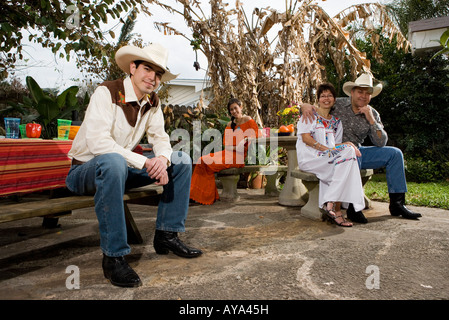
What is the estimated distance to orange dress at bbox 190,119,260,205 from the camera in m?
4.74

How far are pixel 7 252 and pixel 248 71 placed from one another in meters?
5.49

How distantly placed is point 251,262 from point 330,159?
1.64 meters

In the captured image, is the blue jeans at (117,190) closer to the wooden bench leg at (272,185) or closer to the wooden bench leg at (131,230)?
the wooden bench leg at (131,230)

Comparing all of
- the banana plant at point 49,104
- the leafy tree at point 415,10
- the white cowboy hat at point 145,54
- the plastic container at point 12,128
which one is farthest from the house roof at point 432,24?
the plastic container at point 12,128

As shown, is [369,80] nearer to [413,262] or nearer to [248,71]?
[413,262]

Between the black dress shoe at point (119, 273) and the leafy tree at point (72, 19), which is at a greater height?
the leafy tree at point (72, 19)

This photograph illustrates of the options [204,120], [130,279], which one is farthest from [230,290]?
[204,120]

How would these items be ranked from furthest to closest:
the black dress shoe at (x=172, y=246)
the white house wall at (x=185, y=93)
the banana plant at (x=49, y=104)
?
the white house wall at (x=185, y=93)
the banana plant at (x=49, y=104)
the black dress shoe at (x=172, y=246)

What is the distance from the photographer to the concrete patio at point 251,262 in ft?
Result: 6.02

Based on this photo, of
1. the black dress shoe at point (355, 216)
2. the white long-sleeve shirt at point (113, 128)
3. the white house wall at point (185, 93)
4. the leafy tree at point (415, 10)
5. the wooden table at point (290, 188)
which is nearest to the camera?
the white long-sleeve shirt at point (113, 128)

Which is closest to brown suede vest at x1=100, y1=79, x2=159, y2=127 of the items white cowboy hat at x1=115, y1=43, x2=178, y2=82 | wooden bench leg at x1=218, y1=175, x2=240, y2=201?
white cowboy hat at x1=115, y1=43, x2=178, y2=82

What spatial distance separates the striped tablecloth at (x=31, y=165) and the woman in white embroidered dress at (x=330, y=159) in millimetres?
2458

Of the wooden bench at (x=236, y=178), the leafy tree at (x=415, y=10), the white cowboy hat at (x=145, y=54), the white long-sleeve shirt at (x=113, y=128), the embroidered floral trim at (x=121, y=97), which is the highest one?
the leafy tree at (x=415, y=10)

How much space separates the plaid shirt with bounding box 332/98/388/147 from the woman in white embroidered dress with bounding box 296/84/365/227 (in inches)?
3.5
